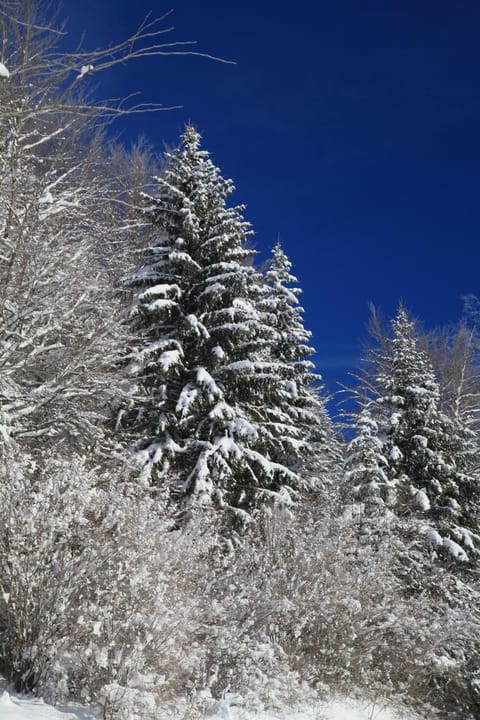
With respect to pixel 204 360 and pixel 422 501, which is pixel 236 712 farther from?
pixel 422 501

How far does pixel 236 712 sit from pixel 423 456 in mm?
10917

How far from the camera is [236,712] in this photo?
4.83 meters

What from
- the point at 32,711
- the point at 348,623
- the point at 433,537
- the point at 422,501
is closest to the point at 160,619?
the point at 32,711

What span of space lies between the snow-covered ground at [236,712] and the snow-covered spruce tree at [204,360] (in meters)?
4.44

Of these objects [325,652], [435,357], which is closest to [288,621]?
[325,652]

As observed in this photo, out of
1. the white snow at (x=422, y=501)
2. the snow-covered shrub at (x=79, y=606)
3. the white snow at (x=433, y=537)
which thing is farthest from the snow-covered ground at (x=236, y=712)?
the white snow at (x=422, y=501)

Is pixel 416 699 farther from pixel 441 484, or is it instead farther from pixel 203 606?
pixel 441 484

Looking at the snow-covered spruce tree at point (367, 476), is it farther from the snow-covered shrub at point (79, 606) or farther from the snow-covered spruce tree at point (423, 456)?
the snow-covered shrub at point (79, 606)

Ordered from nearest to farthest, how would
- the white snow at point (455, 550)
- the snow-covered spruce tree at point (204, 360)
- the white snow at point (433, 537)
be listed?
the snow-covered spruce tree at point (204, 360) → the white snow at point (433, 537) → the white snow at point (455, 550)

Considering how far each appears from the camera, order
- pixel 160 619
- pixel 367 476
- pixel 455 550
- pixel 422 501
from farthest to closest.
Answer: pixel 422 501 < pixel 367 476 < pixel 455 550 < pixel 160 619

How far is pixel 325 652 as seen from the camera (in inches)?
283

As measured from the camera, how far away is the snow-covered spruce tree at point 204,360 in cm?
1127

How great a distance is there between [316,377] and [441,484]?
5.33 m

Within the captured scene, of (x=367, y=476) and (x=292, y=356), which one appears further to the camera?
(x=292, y=356)
